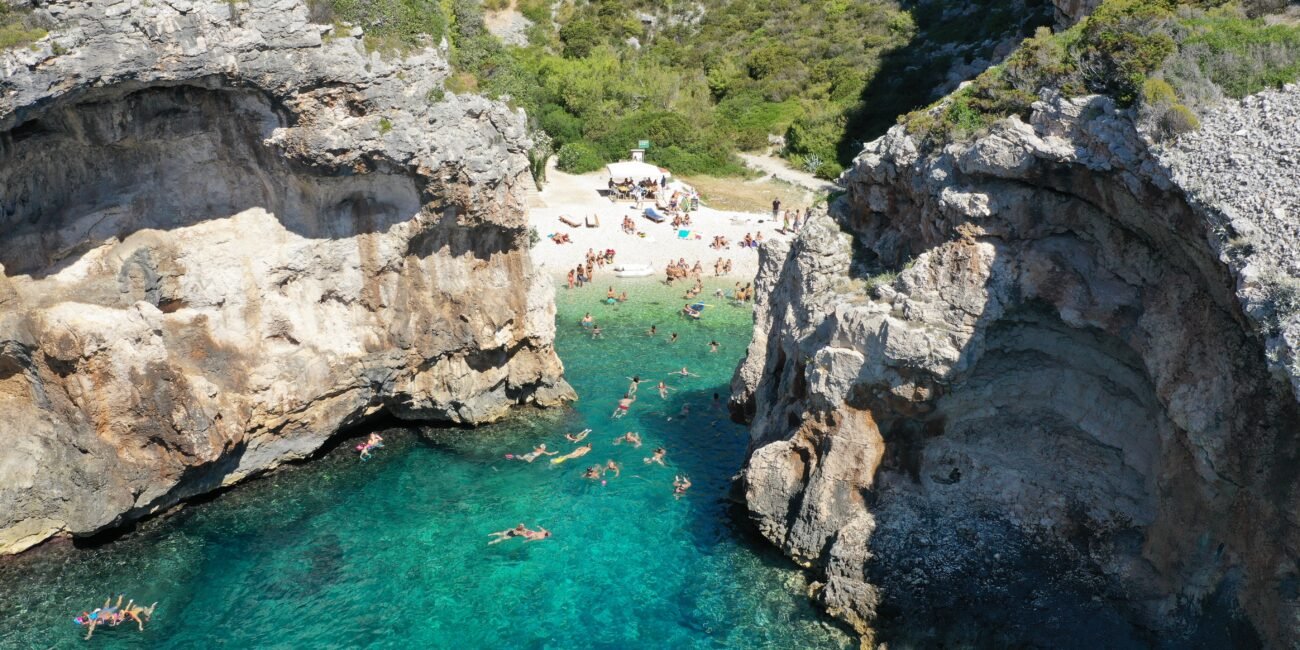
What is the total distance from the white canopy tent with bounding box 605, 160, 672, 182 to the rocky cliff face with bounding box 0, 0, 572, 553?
27.0 m

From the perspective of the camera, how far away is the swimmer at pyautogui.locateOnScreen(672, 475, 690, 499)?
2345cm

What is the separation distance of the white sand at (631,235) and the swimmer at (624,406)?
594 inches

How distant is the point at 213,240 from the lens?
2106 cm

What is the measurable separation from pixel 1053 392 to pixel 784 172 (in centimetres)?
4276

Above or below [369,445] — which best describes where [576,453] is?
above

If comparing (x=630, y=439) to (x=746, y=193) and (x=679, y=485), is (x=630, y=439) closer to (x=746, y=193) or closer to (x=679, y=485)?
(x=679, y=485)

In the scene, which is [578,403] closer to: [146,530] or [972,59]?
[146,530]

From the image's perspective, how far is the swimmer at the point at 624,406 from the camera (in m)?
28.2

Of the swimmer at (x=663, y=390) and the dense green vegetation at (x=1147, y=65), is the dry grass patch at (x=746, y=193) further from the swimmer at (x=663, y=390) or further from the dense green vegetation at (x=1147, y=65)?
the dense green vegetation at (x=1147, y=65)

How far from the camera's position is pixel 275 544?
20719 millimetres

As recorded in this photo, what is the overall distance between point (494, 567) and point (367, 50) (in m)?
12.0

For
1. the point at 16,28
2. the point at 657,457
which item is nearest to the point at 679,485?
the point at 657,457

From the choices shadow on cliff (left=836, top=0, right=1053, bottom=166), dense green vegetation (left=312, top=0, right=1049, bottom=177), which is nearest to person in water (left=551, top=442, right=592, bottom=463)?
dense green vegetation (left=312, top=0, right=1049, bottom=177)

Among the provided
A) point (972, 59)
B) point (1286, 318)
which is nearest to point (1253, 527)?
point (1286, 318)
